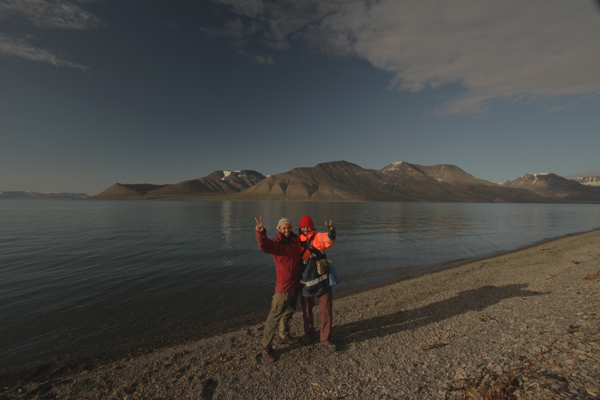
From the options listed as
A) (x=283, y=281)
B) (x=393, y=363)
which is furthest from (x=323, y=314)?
(x=393, y=363)

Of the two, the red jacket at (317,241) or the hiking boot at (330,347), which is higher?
the red jacket at (317,241)

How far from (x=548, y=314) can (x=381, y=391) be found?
6594 millimetres

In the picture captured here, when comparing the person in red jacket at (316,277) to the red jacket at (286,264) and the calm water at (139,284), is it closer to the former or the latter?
the red jacket at (286,264)

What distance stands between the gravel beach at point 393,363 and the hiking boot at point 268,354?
130 millimetres

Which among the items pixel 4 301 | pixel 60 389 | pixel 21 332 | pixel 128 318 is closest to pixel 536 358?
pixel 60 389

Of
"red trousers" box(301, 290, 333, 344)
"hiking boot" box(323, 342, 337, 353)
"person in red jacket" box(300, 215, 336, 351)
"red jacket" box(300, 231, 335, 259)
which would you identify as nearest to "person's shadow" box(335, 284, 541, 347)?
"hiking boot" box(323, 342, 337, 353)

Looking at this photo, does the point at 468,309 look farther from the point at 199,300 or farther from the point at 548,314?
the point at 199,300

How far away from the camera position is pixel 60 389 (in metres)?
5.94

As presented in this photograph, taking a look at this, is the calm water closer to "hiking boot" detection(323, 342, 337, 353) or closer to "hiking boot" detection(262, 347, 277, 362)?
"hiking boot" detection(262, 347, 277, 362)

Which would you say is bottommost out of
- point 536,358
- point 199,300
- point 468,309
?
point 199,300

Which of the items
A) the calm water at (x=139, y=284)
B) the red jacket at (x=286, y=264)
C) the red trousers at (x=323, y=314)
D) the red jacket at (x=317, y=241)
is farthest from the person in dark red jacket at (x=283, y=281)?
the calm water at (x=139, y=284)

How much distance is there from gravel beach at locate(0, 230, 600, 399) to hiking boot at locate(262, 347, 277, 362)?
0.13 m

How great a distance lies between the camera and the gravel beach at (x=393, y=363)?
190 inches

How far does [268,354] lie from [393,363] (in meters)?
3.07
